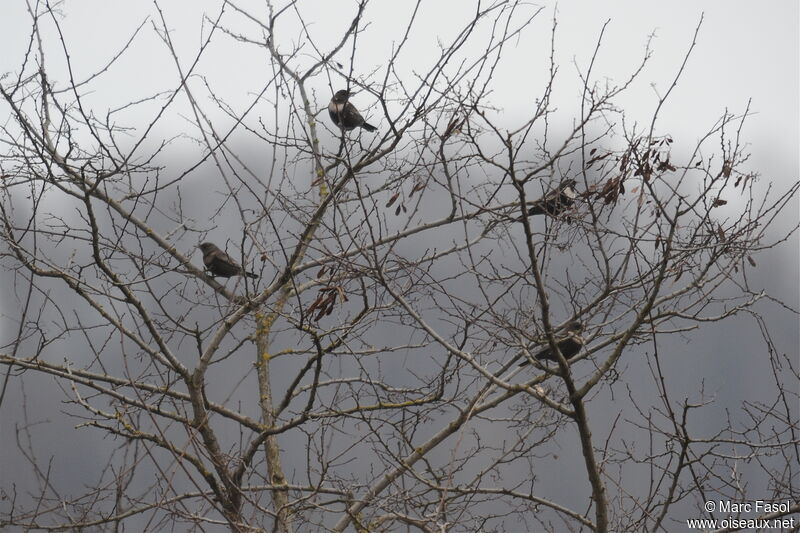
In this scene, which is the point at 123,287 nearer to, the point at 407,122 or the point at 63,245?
the point at 63,245

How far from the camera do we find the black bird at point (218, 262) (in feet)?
22.6

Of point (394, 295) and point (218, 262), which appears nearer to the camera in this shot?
point (394, 295)

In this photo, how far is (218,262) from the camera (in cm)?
691

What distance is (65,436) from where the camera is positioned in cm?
876

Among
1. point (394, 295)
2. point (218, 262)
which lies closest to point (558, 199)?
point (394, 295)

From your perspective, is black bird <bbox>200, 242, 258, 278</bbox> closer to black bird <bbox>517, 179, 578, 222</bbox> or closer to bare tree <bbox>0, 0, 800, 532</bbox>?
bare tree <bbox>0, 0, 800, 532</bbox>

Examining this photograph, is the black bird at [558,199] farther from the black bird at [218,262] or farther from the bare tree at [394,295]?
the black bird at [218,262]

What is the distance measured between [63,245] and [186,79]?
1729mm

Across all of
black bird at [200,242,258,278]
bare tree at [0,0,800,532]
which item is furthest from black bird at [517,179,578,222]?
black bird at [200,242,258,278]

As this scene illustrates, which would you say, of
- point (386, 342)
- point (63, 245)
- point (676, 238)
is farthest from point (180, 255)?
point (676, 238)

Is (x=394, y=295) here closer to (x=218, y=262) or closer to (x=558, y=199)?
(x=558, y=199)

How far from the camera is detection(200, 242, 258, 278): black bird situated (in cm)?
689

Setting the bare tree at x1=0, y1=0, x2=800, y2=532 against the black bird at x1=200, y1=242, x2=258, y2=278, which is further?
the black bird at x1=200, y1=242, x2=258, y2=278

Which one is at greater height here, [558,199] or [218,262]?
[218,262]
